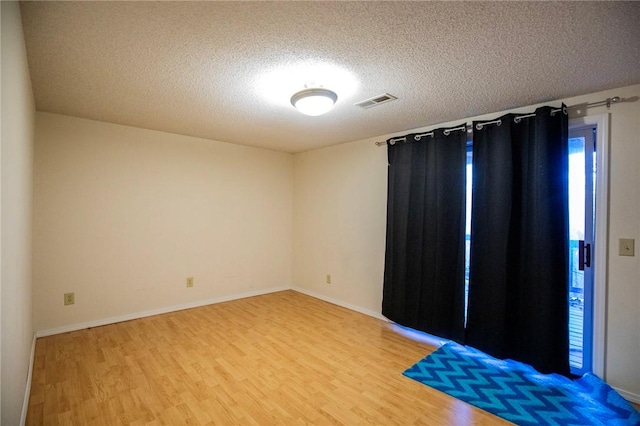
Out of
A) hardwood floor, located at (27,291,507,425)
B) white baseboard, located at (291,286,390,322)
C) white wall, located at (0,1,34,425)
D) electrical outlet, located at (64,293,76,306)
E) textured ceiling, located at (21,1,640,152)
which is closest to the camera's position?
white wall, located at (0,1,34,425)

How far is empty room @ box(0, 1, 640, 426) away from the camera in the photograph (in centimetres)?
154

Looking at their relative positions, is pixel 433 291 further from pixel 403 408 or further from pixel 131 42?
pixel 131 42

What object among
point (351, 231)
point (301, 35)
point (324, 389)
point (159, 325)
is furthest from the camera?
point (351, 231)

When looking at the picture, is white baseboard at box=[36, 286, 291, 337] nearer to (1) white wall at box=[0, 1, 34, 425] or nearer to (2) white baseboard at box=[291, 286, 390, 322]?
(2) white baseboard at box=[291, 286, 390, 322]

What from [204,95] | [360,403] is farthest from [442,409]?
[204,95]

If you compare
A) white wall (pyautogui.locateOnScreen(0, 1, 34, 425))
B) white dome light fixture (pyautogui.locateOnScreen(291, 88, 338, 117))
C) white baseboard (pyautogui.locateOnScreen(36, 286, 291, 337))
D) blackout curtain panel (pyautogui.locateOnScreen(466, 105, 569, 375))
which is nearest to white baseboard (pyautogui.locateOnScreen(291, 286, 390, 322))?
white baseboard (pyautogui.locateOnScreen(36, 286, 291, 337))

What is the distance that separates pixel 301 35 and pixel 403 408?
2.33m

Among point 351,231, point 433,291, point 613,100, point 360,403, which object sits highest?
point 613,100

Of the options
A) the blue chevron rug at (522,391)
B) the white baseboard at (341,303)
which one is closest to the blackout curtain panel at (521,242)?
the blue chevron rug at (522,391)

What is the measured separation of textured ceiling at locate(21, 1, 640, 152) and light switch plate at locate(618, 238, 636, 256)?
1.11 metres

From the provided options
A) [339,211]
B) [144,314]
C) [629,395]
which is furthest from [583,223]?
[144,314]

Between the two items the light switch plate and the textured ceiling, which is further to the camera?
the light switch plate

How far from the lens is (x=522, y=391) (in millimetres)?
2141

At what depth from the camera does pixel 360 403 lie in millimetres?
1986
